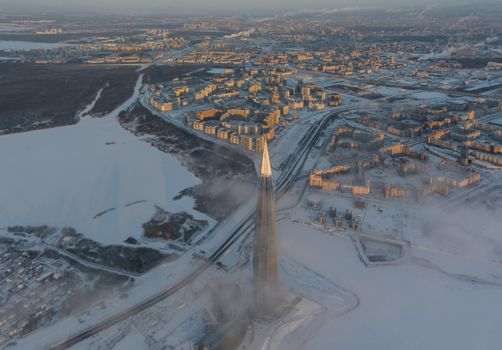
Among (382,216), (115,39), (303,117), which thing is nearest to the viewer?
(382,216)

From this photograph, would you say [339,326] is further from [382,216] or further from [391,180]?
[391,180]

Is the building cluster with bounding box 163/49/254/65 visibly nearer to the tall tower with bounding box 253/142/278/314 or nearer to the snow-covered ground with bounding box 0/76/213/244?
the snow-covered ground with bounding box 0/76/213/244

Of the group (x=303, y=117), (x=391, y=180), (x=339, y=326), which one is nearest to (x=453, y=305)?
(x=339, y=326)

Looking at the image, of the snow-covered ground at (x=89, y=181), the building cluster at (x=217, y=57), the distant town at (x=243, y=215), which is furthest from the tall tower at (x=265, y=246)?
the building cluster at (x=217, y=57)

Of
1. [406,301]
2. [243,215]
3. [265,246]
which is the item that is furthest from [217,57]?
[265,246]

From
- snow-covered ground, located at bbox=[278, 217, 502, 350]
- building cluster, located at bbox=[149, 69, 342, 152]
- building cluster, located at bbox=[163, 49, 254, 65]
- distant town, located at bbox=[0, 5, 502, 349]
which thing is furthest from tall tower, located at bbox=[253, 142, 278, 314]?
building cluster, located at bbox=[163, 49, 254, 65]

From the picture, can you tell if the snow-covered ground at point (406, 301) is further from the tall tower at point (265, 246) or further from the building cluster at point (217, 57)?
the building cluster at point (217, 57)

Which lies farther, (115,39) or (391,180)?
(115,39)
